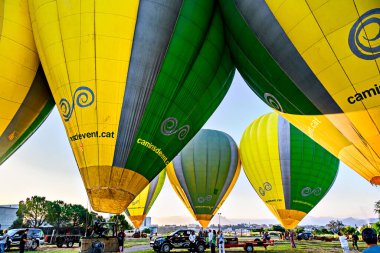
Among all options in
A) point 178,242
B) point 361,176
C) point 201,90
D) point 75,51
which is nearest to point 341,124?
point 361,176

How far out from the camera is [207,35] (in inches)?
452

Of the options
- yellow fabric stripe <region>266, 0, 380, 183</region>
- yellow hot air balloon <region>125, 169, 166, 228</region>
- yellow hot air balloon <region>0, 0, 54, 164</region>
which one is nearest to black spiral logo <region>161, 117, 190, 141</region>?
yellow fabric stripe <region>266, 0, 380, 183</region>

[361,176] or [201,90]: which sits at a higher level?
[201,90]

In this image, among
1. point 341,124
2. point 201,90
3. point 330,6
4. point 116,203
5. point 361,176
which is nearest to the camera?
point 330,6

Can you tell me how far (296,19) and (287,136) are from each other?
1220cm

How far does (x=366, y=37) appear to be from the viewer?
24.8 ft

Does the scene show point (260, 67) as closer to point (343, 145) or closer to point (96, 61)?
point (343, 145)

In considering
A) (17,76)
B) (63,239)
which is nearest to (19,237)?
(63,239)

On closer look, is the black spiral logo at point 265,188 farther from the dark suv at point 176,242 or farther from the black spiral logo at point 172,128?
the black spiral logo at point 172,128

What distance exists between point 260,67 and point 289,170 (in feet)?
34.6

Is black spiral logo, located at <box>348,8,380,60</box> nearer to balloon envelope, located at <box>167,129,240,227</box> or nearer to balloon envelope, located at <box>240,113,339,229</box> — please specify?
balloon envelope, located at <box>240,113,339,229</box>

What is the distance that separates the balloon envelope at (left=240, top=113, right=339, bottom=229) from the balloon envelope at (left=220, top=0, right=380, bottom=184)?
8.96 m

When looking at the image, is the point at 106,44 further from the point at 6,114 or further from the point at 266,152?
the point at 266,152

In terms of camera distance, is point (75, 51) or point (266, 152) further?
point (266, 152)
